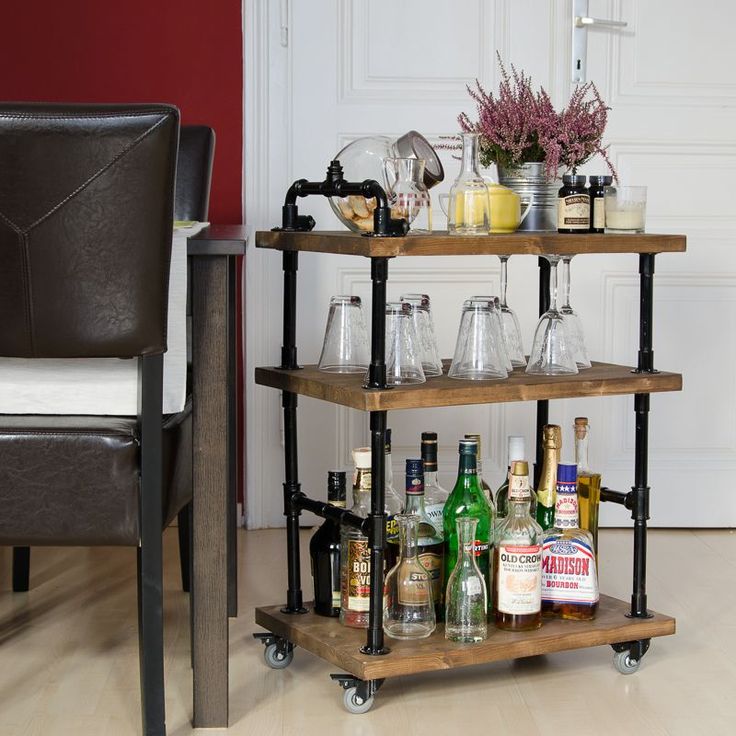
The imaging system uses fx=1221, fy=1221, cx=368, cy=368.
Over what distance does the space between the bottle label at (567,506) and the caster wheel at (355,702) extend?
43cm

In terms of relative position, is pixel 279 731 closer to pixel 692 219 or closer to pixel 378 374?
pixel 378 374

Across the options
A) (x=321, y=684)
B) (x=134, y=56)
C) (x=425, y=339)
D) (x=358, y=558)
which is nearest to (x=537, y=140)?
(x=425, y=339)

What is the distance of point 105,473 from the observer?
162 centimetres

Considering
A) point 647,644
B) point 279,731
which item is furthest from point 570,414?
point 279,731

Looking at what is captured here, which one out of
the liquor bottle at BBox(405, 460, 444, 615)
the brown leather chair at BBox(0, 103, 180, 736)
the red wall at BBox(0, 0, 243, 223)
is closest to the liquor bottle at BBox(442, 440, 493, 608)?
the liquor bottle at BBox(405, 460, 444, 615)

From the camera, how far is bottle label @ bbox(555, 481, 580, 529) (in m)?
2.01

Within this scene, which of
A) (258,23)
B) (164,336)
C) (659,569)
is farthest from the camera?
(258,23)

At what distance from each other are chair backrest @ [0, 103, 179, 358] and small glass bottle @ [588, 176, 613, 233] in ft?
2.56

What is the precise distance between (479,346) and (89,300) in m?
0.70

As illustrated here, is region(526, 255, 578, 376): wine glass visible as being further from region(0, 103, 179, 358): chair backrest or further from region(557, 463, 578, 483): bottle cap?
region(0, 103, 179, 358): chair backrest

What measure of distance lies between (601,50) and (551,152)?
1161 millimetres

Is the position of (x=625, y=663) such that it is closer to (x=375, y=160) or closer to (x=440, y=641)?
(x=440, y=641)

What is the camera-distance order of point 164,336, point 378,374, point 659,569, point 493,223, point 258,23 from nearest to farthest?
1. point 164,336
2. point 378,374
3. point 493,223
4. point 659,569
5. point 258,23

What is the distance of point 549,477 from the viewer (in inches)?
81.4
